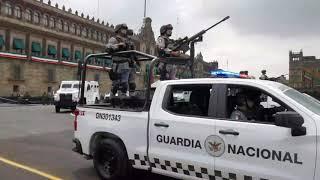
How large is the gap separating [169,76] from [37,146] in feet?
16.0

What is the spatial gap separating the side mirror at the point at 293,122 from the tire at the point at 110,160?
3.06 metres

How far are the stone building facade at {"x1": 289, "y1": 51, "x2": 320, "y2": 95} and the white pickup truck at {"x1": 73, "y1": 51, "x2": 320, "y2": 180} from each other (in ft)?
37.6

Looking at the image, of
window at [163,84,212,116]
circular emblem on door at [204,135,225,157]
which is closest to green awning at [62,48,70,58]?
window at [163,84,212,116]

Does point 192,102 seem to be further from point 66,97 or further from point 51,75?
point 51,75

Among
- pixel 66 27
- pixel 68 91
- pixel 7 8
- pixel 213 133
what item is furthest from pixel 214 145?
pixel 66 27

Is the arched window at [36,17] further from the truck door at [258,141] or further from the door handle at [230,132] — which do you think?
the door handle at [230,132]

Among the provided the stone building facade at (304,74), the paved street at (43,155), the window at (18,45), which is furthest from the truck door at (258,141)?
the window at (18,45)

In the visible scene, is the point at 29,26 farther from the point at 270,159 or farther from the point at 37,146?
the point at 270,159

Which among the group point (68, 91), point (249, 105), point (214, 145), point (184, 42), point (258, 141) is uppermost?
point (184, 42)

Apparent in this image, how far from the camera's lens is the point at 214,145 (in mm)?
6348

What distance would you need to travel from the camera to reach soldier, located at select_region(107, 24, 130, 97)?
10195 mm

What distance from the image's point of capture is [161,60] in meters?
7.94

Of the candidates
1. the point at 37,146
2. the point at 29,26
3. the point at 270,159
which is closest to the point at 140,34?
the point at 29,26

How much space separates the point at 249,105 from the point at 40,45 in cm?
7228
